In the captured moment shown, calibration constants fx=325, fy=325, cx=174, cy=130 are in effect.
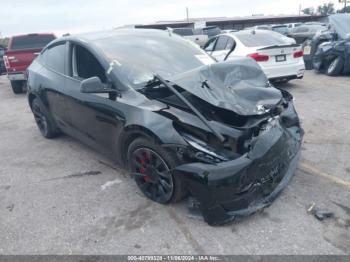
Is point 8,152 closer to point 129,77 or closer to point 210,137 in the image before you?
point 129,77

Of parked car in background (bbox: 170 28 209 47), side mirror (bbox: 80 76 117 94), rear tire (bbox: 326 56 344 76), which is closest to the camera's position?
side mirror (bbox: 80 76 117 94)

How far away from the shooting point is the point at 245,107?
3.14 metres

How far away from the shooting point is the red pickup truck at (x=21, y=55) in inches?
401

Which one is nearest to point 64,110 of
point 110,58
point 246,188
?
point 110,58

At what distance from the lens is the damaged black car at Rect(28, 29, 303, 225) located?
2.86 meters

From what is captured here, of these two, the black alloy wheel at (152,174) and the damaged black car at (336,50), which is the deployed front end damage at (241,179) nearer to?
the black alloy wheel at (152,174)

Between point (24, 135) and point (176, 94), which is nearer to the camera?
point (176, 94)

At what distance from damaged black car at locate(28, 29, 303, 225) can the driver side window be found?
1 cm

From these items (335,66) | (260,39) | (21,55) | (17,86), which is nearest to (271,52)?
(260,39)

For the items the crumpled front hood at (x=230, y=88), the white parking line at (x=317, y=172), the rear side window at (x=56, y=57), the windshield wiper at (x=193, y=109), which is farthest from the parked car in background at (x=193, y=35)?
the windshield wiper at (x=193, y=109)

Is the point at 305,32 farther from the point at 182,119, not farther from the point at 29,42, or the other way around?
the point at 182,119

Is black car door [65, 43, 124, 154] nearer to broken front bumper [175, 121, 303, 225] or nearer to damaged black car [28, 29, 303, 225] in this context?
damaged black car [28, 29, 303, 225]

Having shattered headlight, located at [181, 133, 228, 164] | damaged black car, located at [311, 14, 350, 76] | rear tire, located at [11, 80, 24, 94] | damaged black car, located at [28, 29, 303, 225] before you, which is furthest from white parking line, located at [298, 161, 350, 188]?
rear tire, located at [11, 80, 24, 94]

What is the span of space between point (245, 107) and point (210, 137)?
496mm
